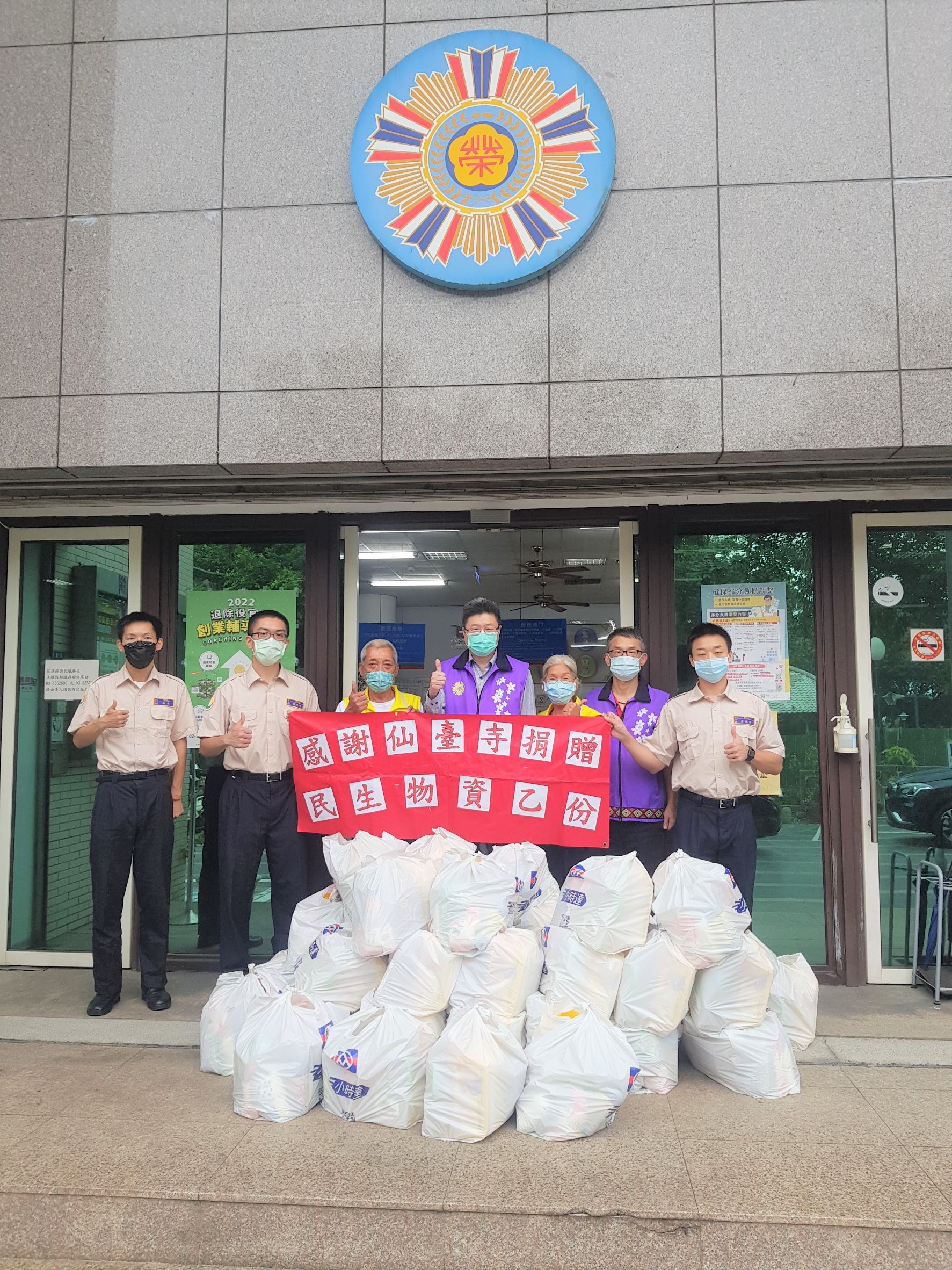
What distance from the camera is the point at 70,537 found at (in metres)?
5.80

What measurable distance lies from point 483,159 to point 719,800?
11.7ft

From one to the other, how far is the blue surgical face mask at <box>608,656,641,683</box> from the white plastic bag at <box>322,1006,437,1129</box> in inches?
78.3

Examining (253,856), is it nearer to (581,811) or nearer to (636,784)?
(581,811)

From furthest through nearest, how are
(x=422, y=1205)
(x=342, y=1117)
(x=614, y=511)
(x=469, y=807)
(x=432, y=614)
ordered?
1. (x=432, y=614)
2. (x=614, y=511)
3. (x=469, y=807)
4. (x=342, y=1117)
5. (x=422, y=1205)

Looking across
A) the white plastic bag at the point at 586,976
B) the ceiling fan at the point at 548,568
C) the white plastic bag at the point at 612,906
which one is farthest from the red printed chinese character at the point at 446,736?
the ceiling fan at the point at 548,568

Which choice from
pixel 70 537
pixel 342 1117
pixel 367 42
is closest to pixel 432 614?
pixel 70 537

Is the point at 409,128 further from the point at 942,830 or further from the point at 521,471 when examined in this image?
the point at 942,830

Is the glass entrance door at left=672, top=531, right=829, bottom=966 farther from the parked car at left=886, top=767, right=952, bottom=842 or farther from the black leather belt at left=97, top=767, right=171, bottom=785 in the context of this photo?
the black leather belt at left=97, top=767, right=171, bottom=785

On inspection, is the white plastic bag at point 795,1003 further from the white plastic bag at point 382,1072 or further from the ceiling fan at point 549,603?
the ceiling fan at point 549,603

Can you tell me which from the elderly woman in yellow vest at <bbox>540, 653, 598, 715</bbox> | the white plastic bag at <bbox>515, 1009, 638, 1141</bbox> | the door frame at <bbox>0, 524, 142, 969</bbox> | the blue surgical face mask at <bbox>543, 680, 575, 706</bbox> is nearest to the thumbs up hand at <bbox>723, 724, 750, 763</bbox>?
the elderly woman in yellow vest at <bbox>540, 653, 598, 715</bbox>

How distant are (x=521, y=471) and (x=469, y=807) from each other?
1.85 meters

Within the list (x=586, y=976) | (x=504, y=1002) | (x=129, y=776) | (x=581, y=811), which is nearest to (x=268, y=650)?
(x=129, y=776)

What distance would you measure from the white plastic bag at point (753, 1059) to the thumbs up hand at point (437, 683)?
6.56ft

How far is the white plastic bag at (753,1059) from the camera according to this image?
3.67m
